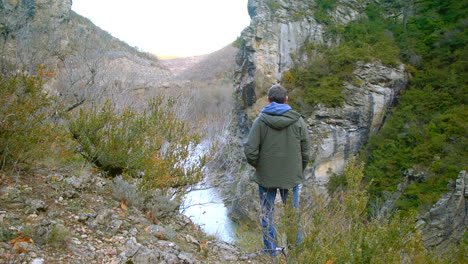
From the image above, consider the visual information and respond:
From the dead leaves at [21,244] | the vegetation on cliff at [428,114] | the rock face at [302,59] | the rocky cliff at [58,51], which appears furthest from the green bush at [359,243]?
the rock face at [302,59]

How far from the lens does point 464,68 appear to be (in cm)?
1481

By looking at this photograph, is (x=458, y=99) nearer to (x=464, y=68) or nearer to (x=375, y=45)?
(x=464, y=68)

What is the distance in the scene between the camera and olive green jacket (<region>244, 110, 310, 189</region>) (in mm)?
3535

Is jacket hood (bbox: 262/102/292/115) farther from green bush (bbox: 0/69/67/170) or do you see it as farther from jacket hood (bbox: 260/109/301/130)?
green bush (bbox: 0/69/67/170)

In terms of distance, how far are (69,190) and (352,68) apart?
17787 millimetres

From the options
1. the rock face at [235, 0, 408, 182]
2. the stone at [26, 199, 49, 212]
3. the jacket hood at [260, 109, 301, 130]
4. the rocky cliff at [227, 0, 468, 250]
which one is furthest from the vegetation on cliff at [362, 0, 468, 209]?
the stone at [26, 199, 49, 212]

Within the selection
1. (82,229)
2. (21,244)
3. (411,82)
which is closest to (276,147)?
(82,229)

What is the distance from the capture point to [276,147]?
3559 millimetres

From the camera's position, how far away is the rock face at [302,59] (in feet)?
58.9

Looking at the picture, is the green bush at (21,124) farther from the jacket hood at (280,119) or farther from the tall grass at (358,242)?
the tall grass at (358,242)

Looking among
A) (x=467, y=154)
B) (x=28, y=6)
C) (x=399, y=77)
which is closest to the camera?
(x=467, y=154)

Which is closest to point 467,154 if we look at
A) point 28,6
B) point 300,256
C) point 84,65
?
point 300,256

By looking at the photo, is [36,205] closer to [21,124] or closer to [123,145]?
[21,124]

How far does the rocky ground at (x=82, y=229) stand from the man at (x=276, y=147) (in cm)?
86
